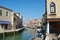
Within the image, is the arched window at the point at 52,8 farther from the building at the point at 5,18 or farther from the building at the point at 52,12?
the building at the point at 5,18

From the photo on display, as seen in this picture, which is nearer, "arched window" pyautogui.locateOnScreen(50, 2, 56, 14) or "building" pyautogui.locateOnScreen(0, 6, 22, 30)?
"arched window" pyautogui.locateOnScreen(50, 2, 56, 14)

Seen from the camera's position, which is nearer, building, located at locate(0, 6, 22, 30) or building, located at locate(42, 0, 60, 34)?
building, located at locate(42, 0, 60, 34)

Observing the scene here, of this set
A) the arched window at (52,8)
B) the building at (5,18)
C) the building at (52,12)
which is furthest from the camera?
the building at (5,18)

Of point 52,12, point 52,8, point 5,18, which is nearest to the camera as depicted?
point 52,12

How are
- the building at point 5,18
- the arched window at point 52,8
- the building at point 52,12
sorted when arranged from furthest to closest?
the building at point 5,18, the arched window at point 52,8, the building at point 52,12

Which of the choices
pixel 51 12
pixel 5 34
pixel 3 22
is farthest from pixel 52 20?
pixel 3 22

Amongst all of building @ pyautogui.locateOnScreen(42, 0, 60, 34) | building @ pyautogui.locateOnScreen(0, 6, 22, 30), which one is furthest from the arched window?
building @ pyautogui.locateOnScreen(0, 6, 22, 30)

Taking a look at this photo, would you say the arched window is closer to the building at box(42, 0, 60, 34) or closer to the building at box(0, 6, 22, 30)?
the building at box(42, 0, 60, 34)

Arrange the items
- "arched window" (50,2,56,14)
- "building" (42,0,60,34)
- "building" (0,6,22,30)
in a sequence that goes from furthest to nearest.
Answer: "building" (0,6,22,30), "arched window" (50,2,56,14), "building" (42,0,60,34)

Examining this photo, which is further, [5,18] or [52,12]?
[5,18]

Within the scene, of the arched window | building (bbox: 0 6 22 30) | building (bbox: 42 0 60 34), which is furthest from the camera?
building (bbox: 0 6 22 30)

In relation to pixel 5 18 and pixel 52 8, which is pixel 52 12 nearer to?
pixel 52 8

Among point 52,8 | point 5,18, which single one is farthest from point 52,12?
point 5,18

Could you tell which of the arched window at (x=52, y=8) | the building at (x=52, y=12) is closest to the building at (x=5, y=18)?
the building at (x=52, y=12)
